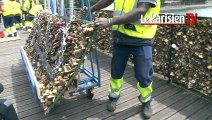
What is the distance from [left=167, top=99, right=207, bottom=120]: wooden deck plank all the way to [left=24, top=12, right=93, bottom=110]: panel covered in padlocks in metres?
1.49

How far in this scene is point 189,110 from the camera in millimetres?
3793

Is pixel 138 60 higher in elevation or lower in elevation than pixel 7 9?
lower

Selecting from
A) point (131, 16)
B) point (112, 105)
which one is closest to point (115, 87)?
point (112, 105)

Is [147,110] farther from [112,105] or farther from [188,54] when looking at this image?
[188,54]

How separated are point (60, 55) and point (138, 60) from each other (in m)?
1.02

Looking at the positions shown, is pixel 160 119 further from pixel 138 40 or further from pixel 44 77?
pixel 44 77

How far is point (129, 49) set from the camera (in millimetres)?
3459

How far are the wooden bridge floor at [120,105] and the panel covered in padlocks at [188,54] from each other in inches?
9.1

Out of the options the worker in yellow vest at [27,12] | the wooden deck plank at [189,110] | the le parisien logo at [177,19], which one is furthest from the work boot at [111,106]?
the worker in yellow vest at [27,12]

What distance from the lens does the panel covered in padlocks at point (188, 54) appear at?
3.97m

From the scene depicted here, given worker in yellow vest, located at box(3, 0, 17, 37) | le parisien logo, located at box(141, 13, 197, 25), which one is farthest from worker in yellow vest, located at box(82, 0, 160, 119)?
worker in yellow vest, located at box(3, 0, 17, 37)

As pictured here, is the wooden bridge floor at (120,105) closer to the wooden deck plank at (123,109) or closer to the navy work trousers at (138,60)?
the wooden deck plank at (123,109)

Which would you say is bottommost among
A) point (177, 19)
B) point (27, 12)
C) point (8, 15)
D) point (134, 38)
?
point (134, 38)

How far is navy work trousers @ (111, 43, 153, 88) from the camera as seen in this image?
10.9 ft
